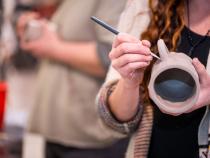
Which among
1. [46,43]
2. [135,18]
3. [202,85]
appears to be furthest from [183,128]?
[46,43]

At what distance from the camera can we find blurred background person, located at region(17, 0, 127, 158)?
1168 mm

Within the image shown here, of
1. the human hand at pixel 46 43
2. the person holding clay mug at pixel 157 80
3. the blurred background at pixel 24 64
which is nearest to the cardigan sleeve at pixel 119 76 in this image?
the person holding clay mug at pixel 157 80

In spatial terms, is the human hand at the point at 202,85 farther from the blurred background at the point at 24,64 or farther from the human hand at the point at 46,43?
the human hand at the point at 46,43

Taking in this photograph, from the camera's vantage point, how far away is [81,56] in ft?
3.92

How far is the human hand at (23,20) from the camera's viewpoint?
1.33 m

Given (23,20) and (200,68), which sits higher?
(200,68)

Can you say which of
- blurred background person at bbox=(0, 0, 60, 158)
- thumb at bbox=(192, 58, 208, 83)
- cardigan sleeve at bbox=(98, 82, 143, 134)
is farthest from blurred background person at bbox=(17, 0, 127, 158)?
thumb at bbox=(192, 58, 208, 83)

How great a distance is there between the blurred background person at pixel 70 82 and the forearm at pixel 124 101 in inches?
11.9

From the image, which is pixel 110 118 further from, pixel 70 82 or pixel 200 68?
pixel 70 82

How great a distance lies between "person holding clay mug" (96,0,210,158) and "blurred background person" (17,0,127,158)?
33 cm

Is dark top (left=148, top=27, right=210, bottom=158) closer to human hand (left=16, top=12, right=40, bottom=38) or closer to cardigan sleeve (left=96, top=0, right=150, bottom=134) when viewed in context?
cardigan sleeve (left=96, top=0, right=150, bottom=134)

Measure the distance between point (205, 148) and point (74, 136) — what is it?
56 centimetres

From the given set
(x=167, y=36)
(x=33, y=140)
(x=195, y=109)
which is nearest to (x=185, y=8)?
(x=167, y=36)

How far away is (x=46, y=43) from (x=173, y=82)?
0.66 meters
